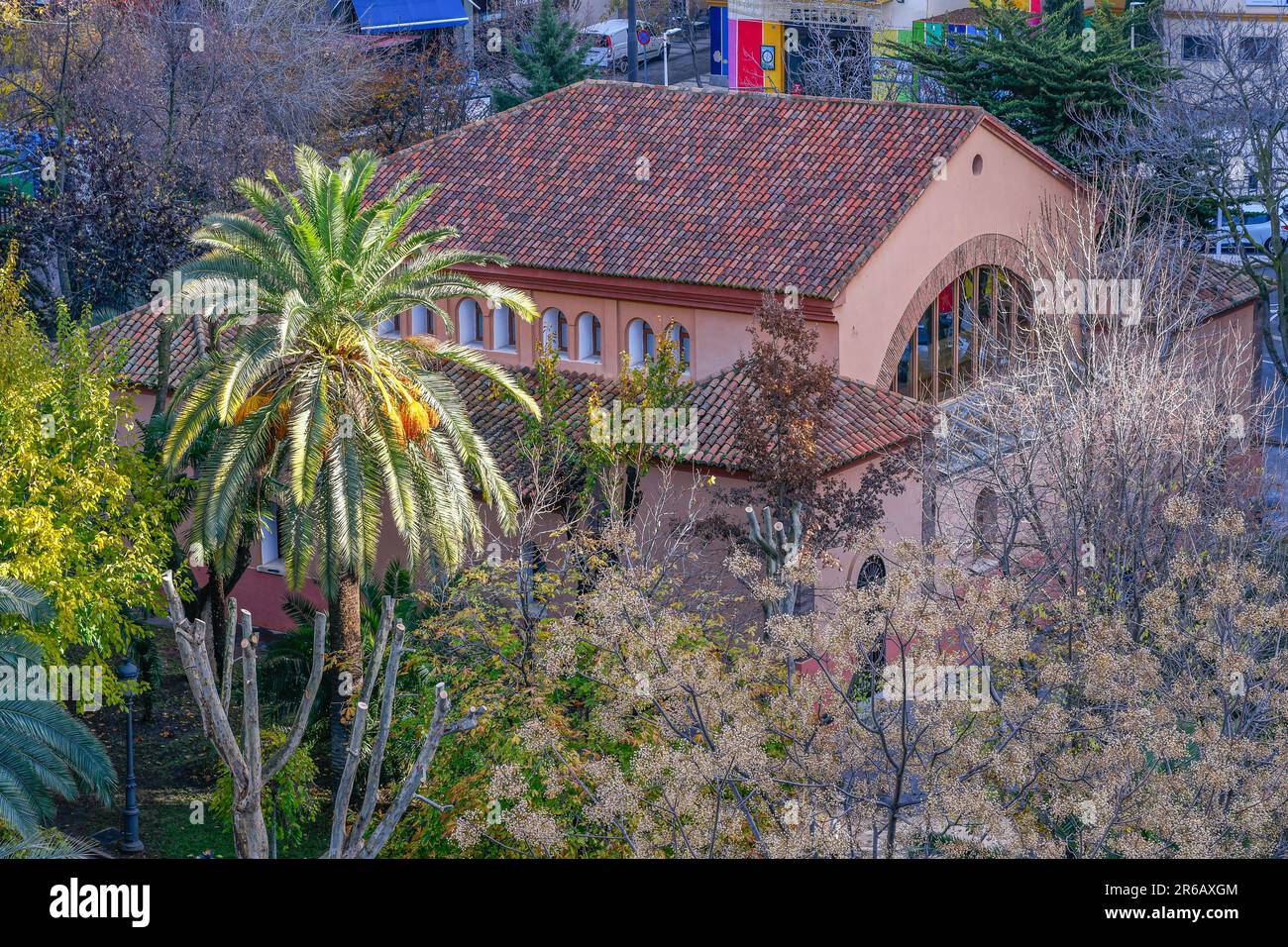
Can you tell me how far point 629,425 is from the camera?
29.8 meters

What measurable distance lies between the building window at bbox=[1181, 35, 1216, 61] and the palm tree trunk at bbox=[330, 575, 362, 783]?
29.2m

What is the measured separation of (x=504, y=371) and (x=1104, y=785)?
1337 cm

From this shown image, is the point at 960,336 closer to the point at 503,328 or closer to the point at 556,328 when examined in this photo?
the point at 556,328

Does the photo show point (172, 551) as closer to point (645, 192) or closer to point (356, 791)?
point (356, 791)

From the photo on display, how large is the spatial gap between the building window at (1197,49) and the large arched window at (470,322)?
70.7 feet

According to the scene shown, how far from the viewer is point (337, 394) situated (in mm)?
26141

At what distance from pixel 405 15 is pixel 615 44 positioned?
31.2 feet

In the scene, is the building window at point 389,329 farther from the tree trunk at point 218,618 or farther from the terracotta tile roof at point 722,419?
the tree trunk at point 218,618

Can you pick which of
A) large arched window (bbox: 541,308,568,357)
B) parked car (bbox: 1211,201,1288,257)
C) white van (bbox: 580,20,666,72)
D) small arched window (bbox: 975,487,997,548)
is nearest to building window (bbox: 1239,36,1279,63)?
parked car (bbox: 1211,201,1288,257)

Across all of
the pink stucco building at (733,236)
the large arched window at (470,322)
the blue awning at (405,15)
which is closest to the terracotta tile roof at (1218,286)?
the pink stucco building at (733,236)

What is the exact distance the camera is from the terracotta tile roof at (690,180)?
32844 mm

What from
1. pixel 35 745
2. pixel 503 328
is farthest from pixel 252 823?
pixel 503 328

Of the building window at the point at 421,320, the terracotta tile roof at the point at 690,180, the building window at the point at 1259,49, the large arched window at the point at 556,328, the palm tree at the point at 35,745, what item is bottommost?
the palm tree at the point at 35,745

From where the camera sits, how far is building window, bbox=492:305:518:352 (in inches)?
1404
